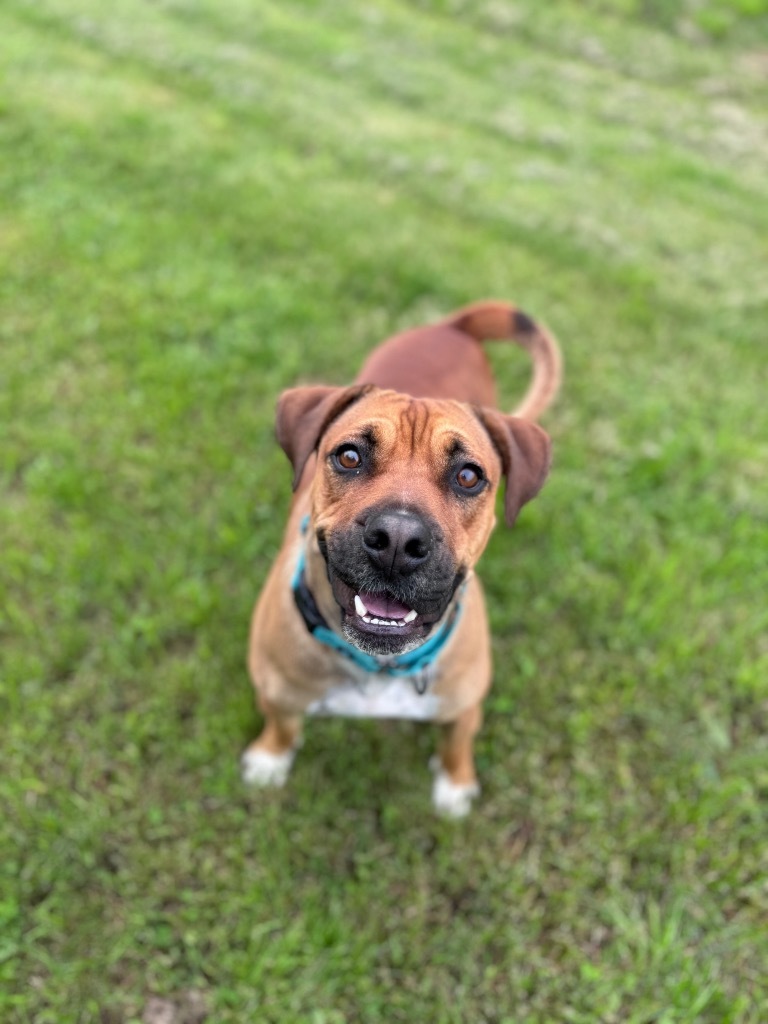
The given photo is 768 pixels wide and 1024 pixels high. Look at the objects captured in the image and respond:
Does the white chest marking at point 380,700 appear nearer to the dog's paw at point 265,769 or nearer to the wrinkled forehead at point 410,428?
the dog's paw at point 265,769

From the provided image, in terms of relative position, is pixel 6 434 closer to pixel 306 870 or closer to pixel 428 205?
pixel 306 870

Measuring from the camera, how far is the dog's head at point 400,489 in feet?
7.27

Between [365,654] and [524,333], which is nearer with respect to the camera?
[365,654]

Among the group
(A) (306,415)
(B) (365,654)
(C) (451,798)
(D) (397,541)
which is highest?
(D) (397,541)

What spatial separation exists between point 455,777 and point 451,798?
0.31 feet

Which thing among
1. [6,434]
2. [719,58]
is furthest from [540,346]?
[719,58]

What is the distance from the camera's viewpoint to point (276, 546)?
4.21 metres

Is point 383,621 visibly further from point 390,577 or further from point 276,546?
point 276,546

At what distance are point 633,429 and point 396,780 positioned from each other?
9.54 ft

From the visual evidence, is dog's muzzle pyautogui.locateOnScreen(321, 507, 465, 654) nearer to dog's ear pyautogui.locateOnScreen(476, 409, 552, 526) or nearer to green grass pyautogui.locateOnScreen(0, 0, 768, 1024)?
dog's ear pyautogui.locateOnScreen(476, 409, 552, 526)

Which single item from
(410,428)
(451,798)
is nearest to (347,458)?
(410,428)

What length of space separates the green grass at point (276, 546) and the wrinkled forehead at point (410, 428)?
164cm


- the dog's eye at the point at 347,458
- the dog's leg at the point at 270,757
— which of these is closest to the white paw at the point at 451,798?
the dog's leg at the point at 270,757

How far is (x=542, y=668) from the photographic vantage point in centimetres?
391
